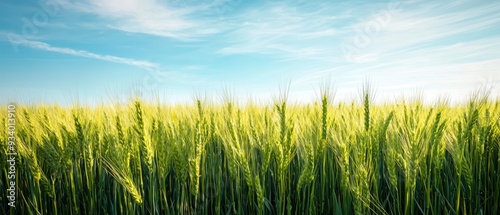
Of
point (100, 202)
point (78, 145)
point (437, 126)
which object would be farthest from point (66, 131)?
point (437, 126)

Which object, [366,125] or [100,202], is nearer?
[366,125]

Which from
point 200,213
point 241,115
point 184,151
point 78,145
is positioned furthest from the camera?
point 241,115

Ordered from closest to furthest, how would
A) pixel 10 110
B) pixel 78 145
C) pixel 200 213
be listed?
pixel 200 213 → pixel 78 145 → pixel 10 110

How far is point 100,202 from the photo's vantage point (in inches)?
93.7

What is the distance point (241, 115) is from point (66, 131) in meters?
1.18

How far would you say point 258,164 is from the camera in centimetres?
218

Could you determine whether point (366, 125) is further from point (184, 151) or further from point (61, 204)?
Result: point (61, 204)

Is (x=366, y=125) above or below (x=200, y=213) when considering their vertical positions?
above

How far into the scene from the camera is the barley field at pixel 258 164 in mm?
1907

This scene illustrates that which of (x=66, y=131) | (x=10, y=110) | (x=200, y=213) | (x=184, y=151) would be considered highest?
(x=10, y=110)

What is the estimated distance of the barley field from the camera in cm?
191
